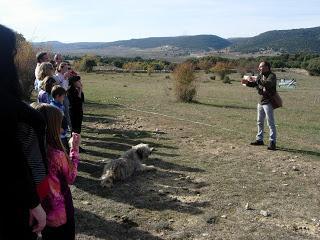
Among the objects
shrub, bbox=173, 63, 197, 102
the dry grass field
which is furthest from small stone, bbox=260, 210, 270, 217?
shrub, bbox=173, 63, 197, 102

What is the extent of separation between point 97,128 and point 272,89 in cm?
519

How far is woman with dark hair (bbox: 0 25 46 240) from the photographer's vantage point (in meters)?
2.77

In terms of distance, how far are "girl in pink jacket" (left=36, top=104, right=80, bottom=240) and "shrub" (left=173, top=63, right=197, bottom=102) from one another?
1836 centimetres

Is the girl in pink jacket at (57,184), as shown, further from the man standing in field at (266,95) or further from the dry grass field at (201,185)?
the man standing in field at (266,95)

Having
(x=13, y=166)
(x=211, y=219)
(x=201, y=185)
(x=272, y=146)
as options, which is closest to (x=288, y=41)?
(x=272, y=146)

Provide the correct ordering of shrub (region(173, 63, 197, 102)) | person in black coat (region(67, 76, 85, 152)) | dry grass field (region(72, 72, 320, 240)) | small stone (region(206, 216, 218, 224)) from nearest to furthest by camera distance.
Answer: dry grass field (region(72, 72, 320, 240)) → small stone (region(206, 216, 218, 224)) → person in black coat (region(67, 76, 85, 152)) → shrub (region(173, 63, 197, 102))

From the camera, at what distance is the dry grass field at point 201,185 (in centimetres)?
598

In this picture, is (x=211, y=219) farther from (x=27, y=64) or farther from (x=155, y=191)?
(x=27, y=64)

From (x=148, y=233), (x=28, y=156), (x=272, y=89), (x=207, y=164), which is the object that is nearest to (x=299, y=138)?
(x=272, y=89)

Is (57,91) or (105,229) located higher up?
(57,91)

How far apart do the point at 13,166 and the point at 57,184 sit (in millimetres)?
1220

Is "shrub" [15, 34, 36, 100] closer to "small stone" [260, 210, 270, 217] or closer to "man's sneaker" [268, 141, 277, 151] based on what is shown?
"man's sneaker" [268, 141, 277, 151]

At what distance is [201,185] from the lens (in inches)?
307

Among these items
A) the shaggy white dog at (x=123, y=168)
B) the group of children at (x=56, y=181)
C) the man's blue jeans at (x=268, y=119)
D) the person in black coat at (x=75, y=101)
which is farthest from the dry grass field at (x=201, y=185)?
the group of children at (x=56, y=181)
